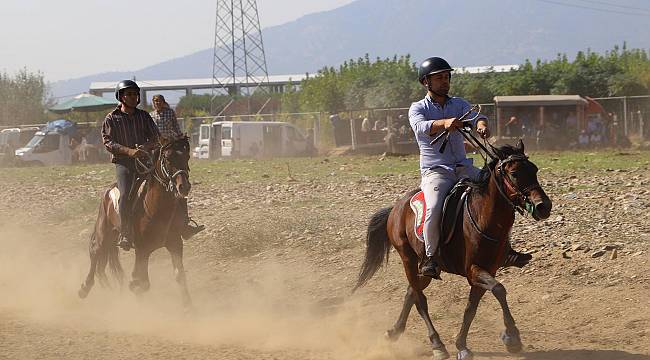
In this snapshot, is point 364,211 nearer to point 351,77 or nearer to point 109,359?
point 109,359

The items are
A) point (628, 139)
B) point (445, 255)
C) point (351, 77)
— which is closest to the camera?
point (445, 255)

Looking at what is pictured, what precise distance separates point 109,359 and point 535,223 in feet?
25.2

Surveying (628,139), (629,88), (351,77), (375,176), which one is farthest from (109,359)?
(351,77)

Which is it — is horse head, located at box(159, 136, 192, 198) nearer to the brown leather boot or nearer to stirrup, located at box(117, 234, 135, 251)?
stirrup, located at box(117, 234, 135, 251)

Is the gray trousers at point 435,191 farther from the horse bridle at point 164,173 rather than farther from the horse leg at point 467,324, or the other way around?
the horse bridle at point 164,173

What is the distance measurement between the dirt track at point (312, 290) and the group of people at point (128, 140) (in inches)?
51.0

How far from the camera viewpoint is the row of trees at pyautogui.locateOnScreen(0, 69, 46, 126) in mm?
75688

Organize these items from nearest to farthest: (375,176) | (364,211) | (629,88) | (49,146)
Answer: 1. (364,211)
2. (375,176)
3. (49,146)
4. (629,88)

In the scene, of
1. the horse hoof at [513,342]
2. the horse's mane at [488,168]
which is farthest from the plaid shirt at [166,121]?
the horse hoof at [513,342]

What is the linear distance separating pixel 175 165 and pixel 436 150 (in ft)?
13.1

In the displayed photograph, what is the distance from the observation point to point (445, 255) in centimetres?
918

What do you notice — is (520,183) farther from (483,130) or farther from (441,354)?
(441,354)

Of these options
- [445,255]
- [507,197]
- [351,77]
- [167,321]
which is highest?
[351,77]

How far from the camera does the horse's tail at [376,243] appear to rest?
10375 millimetres
